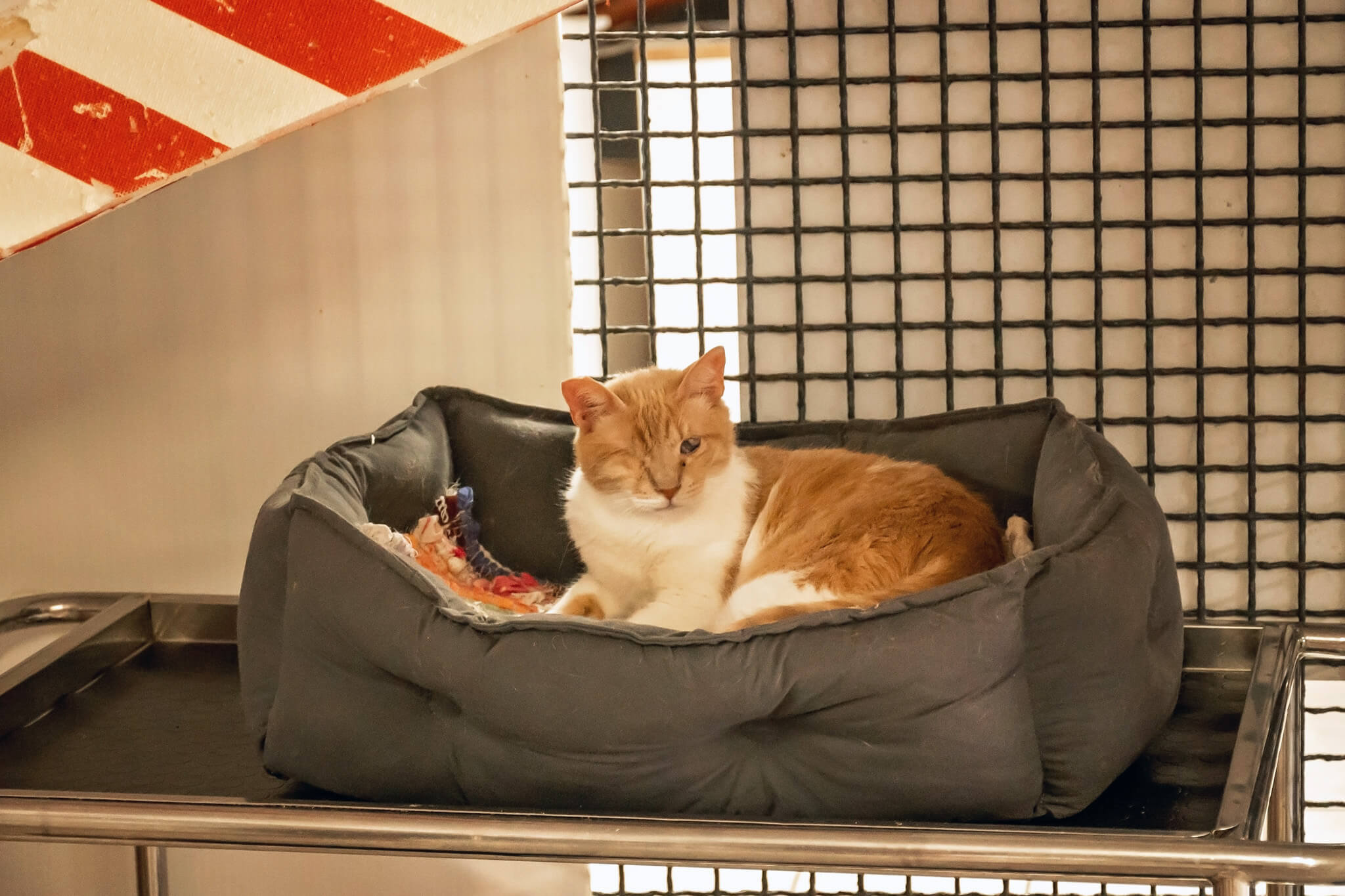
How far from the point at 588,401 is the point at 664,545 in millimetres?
202

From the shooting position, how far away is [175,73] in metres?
1.10

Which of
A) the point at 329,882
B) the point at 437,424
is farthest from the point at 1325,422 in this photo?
the point at 329,882

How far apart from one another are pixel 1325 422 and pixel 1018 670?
33.0 inches

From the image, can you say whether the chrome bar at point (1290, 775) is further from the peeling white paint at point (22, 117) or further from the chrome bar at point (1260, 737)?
the peeling white paint at point (22, 117)

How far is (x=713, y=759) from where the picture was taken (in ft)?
3.39

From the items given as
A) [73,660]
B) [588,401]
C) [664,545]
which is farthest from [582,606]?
[73,660]

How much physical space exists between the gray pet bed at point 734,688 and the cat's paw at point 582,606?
0.32 metres

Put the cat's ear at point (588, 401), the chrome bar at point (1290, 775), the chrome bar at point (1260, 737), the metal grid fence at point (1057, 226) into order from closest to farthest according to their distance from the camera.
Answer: the chrome bar at point (1260, 737) → the chrome bar at point (1290, 775) → the cat's ear at point (588, 401) → the metal grid fence at point (1057, 226)

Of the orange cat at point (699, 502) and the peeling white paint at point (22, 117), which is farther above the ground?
the peeling white paint at point (22, 117)

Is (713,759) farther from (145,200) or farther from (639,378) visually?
(145,200)

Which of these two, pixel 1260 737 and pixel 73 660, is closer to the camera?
pixel 1260 737

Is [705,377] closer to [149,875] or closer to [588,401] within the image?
[588,401]

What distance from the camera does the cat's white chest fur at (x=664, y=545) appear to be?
1.48 meters

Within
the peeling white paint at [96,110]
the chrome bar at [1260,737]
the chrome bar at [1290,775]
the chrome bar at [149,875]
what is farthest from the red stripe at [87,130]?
the chrome bar at [1290,775]
